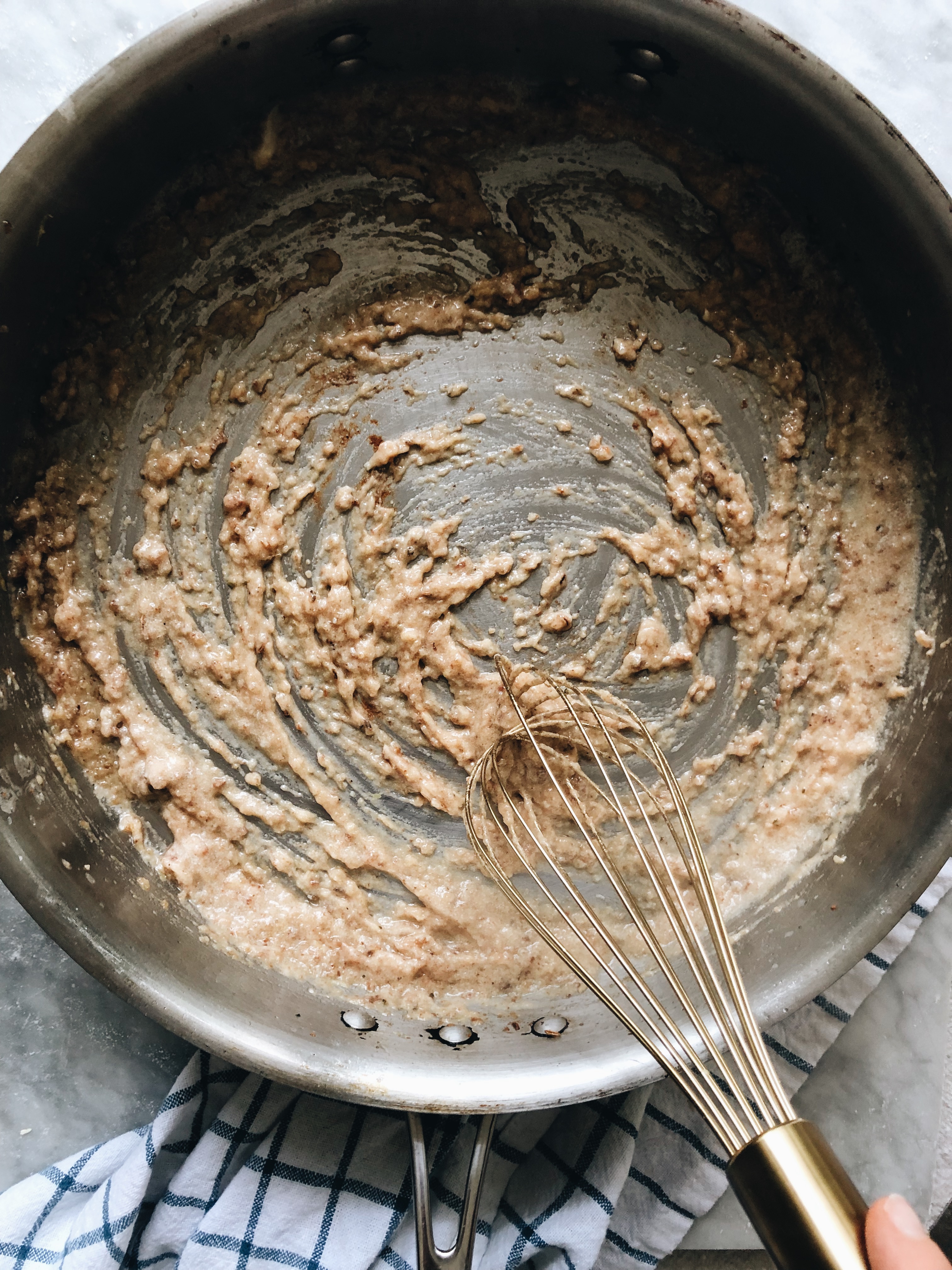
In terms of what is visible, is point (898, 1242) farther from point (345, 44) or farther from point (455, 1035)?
point (345, 44)

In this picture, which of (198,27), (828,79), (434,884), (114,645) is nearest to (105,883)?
(114,645)

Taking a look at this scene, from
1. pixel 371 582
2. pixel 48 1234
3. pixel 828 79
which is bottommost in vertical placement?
pixel 48 1234

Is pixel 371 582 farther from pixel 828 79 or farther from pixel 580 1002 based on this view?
pixel 828 79

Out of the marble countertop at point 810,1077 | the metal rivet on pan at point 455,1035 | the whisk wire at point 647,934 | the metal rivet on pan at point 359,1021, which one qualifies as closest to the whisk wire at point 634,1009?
the whisk wire at point 647,934

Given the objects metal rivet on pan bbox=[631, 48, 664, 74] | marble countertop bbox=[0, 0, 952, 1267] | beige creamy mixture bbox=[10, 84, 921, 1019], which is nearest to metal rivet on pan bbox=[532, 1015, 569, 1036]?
beige creamy mixture bbox=[10, 84, 921, 1019]

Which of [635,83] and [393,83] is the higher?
[635,83]

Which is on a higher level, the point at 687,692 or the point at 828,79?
the point at 828,79

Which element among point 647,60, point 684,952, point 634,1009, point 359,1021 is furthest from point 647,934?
point 647,60
